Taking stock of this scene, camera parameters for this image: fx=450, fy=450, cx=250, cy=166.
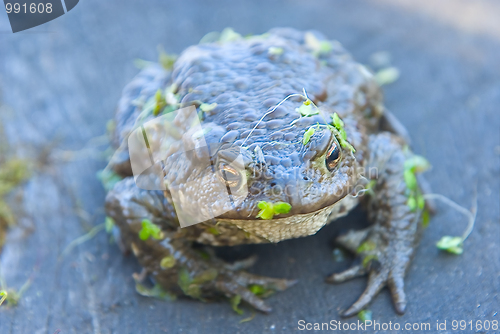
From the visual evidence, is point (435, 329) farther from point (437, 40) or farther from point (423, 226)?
point (437, 40)

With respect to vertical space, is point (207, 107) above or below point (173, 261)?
above

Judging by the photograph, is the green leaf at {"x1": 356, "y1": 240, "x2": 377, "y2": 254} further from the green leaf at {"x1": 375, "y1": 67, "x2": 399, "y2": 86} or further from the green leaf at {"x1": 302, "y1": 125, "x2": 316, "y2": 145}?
the green leaf at {"x1": 375, "y1": 67, "x2": 399, "y2": 86}

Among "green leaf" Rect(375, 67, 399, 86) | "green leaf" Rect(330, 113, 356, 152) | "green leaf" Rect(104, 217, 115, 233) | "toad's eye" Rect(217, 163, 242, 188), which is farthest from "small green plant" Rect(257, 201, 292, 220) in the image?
"green leaf" Rect(375, 67, 399, 86)

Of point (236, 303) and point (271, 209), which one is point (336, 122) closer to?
point (271, 209)

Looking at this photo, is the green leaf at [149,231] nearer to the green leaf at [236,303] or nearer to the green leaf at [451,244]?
the green leaf at [236,303]

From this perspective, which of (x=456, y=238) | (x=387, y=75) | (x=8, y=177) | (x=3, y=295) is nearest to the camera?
(x=3, y=295)

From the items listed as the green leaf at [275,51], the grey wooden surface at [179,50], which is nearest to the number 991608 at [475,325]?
the grey wooden surface at [179,50]

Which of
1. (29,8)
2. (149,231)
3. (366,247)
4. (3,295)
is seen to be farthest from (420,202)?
(29,8)
